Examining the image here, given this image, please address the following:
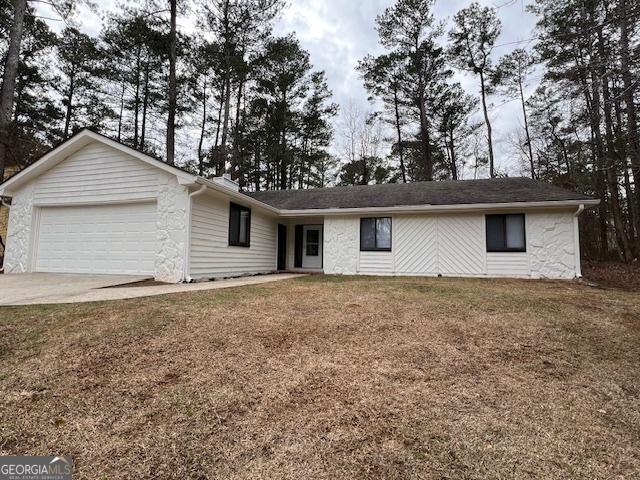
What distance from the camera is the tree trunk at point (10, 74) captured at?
30.8ft

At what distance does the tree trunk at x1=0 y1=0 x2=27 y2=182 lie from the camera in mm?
9391

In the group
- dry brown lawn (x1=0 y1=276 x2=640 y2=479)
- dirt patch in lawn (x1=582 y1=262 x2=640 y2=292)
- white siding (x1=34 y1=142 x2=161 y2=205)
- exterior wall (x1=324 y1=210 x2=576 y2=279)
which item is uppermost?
white siding (x1=34 y1=142 x2=161 y2=205)

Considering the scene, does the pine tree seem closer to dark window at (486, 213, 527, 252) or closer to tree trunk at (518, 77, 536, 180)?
tree trunk at (518, 77, 536, 180)

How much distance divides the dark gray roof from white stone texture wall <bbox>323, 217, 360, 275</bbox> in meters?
0.57

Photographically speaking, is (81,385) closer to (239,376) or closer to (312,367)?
(239,376)

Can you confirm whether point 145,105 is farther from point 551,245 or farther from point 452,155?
point 551,245

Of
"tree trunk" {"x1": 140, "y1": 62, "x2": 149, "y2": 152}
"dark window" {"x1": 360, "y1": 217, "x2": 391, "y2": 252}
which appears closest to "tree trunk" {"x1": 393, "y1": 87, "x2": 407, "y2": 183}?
"dark window" {"x1": 360, "y1": 217, "x2": 391, "y2": 252}

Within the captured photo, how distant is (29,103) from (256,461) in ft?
63.5

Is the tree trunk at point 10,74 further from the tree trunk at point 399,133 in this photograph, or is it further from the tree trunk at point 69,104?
the tree trunk at point 399,133

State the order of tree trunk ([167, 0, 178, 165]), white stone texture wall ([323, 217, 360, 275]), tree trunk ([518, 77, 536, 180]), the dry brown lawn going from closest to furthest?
the dry brown lawn, white stone texture wall ([323, 217, 360, 275]), tree trunk ([167, 0, 178, 165]), tree trunk ([518, 77, 536, 180])

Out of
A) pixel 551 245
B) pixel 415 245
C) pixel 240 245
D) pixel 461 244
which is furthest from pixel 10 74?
pixel 551 245

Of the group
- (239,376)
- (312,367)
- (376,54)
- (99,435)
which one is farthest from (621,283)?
(376,54)

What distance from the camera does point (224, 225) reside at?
8.75 metres

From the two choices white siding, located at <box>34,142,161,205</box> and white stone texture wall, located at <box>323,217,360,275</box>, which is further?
white stone texture wall, located at <box>323,217,360,275</box>
